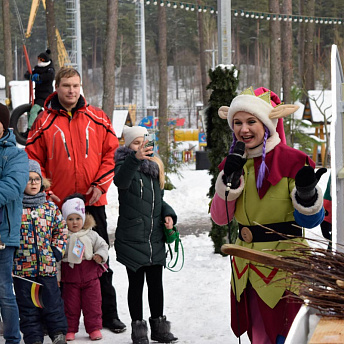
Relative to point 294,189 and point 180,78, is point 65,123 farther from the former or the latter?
point 180,78

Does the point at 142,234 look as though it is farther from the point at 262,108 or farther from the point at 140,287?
the point at 262,108

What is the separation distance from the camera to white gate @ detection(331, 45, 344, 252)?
4809 mm

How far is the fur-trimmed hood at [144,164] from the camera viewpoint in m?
5.78

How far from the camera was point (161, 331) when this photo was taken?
579cm

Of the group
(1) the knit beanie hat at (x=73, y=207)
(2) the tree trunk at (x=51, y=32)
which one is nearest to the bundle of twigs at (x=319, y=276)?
(1) the knit beanie hat at (x=73, y=207)

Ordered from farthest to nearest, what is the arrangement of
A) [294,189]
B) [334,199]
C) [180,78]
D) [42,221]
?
[180,78], [42,221], [334,199], [294,189]

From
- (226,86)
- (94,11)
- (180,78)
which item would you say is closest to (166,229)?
(226,86)

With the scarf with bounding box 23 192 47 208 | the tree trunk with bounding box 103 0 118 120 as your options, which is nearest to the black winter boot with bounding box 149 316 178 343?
the scarf with bounding box 23 192 47 208

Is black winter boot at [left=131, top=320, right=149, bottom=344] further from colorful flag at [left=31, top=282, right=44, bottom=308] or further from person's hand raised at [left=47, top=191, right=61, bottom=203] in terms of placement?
person's hand raised at [left=47, top=191, right=61, bottom=203]

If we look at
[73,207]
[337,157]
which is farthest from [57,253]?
[337,157]

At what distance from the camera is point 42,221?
5.55m

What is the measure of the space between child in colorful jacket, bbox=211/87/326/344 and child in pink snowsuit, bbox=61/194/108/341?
2014 millimetres

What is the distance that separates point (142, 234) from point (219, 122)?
3733 mm

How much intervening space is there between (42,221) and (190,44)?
207 ft
